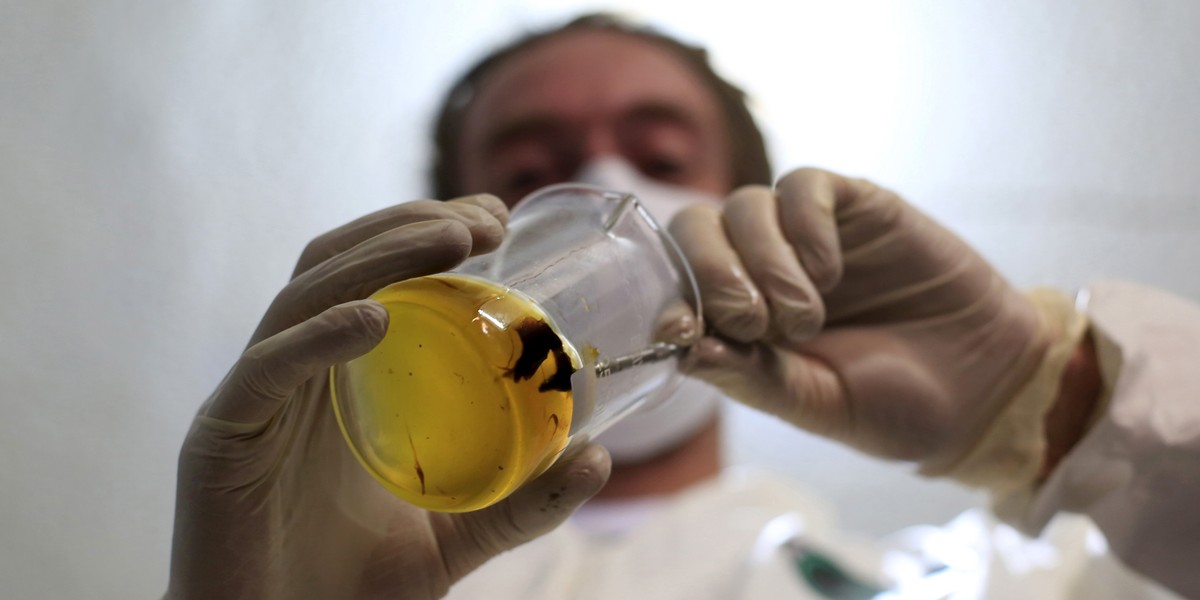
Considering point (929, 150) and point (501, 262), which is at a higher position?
point (501, 262)

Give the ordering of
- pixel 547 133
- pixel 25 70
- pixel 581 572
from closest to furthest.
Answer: pixel 25 70
pixel 581 572
pixel 547 133

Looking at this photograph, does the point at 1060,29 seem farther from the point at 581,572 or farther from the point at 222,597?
the point at 222,597

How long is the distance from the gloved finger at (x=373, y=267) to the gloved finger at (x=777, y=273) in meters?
0.30

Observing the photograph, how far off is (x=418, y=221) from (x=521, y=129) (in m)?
0.83

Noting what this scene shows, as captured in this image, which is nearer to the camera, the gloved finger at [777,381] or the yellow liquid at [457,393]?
the yellow liquid at [457,393]

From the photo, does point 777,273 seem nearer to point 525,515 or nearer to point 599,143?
point 525,515

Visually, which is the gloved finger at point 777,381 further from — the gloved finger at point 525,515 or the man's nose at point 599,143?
the man's nose at point 599,143

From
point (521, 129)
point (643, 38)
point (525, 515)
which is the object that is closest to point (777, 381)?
point (525, 515)

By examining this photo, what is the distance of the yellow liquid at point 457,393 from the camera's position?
432 mm

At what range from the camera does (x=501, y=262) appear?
1.80ft

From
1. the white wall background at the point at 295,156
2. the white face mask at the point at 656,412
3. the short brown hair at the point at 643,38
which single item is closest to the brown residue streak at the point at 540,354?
the white wall background at the point at 295,156

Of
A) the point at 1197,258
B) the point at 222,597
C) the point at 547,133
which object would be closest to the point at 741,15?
the point at 547,133

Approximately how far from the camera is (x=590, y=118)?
4.25 ft

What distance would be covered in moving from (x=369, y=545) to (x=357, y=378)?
21 cm
